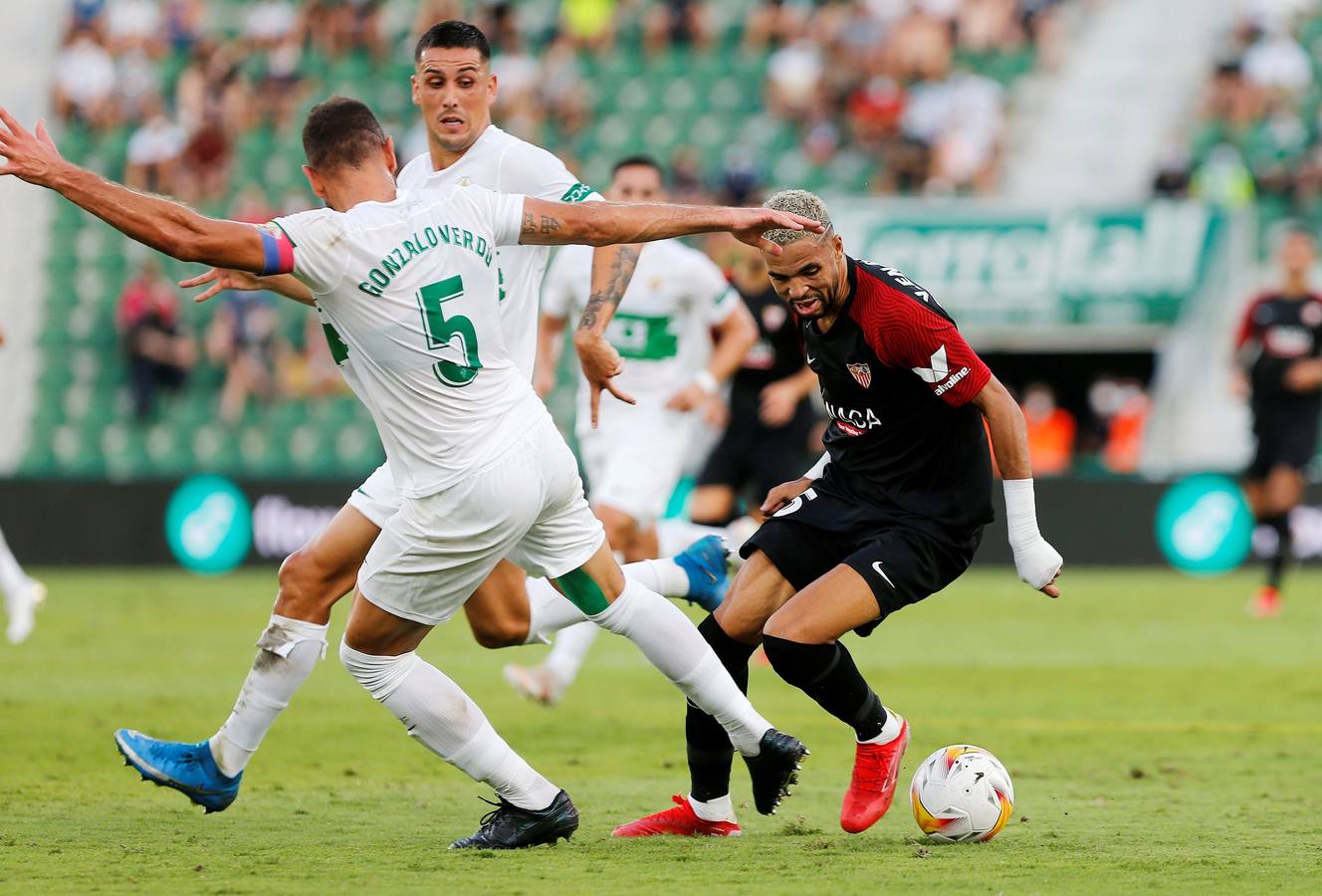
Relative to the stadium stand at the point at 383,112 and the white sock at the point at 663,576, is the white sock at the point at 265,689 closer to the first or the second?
the white sock at the point at 663,576

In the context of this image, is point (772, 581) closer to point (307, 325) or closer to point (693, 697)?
point (693, 697)

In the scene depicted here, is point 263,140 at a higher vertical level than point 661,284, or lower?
higher

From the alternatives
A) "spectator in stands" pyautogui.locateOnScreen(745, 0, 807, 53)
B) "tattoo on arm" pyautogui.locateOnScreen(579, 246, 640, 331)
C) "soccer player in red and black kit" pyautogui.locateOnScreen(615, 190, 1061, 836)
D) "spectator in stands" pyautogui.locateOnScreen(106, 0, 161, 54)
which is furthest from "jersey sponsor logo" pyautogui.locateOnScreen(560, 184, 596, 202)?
"spectator in stands" pyautogui.locateOnScreen(106, 0, 161, 54)

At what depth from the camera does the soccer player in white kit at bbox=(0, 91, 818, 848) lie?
5414 mm

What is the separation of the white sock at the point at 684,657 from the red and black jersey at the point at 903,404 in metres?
0.83

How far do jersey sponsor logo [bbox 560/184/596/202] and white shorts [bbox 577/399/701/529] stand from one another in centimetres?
297

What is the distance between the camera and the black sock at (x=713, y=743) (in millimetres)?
6164

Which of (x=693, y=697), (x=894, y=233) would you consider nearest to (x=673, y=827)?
(x=693, y=697)

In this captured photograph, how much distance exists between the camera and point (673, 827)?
6.20 meters

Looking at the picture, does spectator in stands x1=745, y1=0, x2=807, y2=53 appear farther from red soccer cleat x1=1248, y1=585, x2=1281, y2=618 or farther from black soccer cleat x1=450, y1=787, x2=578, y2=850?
black soccer cleat x1=450, y1=787, x2=578, y2=850

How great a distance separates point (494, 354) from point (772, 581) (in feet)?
4.37

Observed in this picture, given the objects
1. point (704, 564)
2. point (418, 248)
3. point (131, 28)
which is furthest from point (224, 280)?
point (131, 28)

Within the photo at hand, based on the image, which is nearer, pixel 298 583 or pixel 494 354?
pixel 494 354

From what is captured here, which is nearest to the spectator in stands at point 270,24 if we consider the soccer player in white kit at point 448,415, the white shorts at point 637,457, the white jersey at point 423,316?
the white shorts at point 637,457
